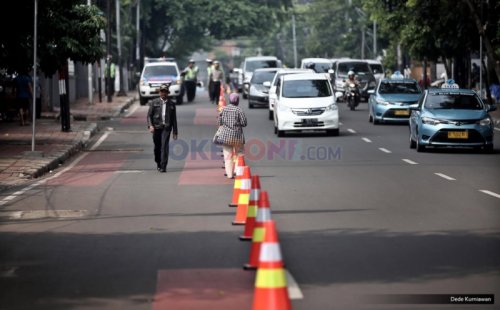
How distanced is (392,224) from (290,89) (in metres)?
20.6

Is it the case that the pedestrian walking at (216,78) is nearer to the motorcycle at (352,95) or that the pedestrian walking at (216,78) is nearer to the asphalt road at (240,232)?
the motorcycle at (352,95)

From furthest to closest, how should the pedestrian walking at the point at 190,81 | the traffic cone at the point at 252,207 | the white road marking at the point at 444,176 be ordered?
the pedestrian walking at the point at 190,81 < the white road marking at the point at 444,176 < the traffic cone at the point at 252,207

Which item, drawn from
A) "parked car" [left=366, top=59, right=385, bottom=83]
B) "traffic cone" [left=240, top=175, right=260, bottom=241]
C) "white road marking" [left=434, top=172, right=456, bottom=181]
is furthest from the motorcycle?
"traffic cone" [left=240, top=175, right=260, bottom=241]

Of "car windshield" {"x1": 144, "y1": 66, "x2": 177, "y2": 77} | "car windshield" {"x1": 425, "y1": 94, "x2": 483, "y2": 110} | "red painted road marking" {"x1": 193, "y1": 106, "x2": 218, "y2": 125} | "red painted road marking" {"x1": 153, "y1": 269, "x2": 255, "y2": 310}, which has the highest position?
"car windshield" {"x1": 144, "y1": 66, "x2": 177, "y2": 77}

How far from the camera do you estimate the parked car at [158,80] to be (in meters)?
54.7

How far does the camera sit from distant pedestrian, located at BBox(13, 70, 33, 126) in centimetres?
3722

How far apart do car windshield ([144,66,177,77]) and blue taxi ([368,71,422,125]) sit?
52.4 ft

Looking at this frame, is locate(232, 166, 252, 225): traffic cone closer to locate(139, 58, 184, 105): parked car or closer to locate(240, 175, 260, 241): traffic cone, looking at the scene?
locate(240, 175, 260, 241): traffic cone

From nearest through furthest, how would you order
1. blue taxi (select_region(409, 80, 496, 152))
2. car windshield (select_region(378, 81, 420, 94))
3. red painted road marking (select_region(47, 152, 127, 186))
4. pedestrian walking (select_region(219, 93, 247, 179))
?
pedestrian walking (select_region(219, 93, 247, 179)), red painted road marking (select_region(47, 152, 127, 186)), blue taxi (select_region(409, 80, 496, 152)), car windshield (select_region(378, 81, 420, 94))

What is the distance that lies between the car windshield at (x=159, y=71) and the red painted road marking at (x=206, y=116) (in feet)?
11.5

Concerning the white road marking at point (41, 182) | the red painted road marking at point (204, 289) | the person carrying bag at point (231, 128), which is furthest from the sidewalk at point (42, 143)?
the red painted road marking at point (204, 289)

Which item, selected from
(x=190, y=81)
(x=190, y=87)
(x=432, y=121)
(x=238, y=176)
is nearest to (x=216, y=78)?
(x=190, y=87)

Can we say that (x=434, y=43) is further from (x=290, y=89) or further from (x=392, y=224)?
(x=392, y=224)

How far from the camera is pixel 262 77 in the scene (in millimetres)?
52094
